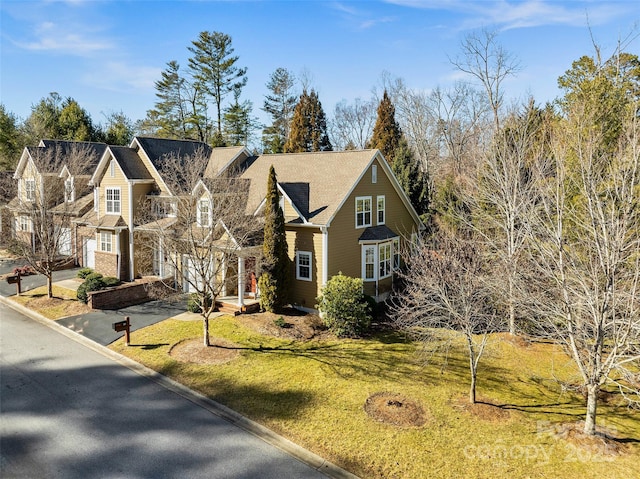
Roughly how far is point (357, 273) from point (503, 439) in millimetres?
12810

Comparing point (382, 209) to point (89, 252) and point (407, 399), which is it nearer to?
point (407, 399)

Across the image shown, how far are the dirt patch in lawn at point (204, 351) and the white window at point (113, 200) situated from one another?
13.5m

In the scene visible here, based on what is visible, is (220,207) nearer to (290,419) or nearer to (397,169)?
(290,419)

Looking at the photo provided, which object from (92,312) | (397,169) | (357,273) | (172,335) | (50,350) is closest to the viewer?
(50,350)

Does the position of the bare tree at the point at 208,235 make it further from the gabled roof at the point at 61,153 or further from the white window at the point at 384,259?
the gabled roof at the point at 61,153

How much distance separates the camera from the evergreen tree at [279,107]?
55.5 m

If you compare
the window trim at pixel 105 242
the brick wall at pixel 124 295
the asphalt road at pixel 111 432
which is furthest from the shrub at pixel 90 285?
the asphalt road at pixel 111 432

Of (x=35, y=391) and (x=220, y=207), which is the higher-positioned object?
(x=220, y=207)

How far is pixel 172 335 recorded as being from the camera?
1806 centimetres

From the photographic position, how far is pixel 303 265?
70.7 feet

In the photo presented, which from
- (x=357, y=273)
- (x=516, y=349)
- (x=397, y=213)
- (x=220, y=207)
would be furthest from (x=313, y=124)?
(x=516, y=349)

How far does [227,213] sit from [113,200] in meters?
12.7

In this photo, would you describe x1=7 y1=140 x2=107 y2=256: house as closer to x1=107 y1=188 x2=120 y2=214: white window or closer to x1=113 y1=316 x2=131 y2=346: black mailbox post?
x1=107 y1=188 x2=120 y2=214: white window

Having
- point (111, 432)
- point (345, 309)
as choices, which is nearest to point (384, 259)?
point (345, 309)
